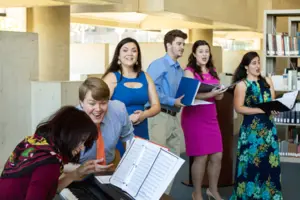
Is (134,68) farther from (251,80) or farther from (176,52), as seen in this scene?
(251,80)

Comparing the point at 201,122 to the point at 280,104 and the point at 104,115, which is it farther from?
the point at 104,115

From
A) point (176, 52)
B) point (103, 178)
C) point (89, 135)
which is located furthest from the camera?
point (176, 52)

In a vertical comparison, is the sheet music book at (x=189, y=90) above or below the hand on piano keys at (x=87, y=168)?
above

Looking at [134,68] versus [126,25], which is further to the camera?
[126,25]

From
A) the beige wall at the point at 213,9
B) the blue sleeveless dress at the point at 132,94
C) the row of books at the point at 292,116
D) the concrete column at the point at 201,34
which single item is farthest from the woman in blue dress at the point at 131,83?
the concrete column at the point at 201,34

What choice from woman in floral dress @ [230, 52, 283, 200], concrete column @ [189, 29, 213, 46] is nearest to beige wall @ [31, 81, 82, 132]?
woman in floral dress @ [230, 52, 283, 200]

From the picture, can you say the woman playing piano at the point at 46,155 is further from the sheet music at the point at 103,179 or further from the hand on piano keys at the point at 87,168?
the sheet music at the point at 103,179

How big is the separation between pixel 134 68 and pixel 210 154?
4.75 feet

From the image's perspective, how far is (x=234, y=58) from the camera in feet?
57.9

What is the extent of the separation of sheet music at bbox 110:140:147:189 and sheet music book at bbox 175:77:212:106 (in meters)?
2.17

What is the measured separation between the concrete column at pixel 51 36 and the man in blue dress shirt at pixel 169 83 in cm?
373

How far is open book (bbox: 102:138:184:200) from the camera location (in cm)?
250

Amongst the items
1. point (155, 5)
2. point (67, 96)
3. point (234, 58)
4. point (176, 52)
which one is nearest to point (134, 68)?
point (176, 52)

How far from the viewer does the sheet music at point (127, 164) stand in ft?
9.05
